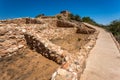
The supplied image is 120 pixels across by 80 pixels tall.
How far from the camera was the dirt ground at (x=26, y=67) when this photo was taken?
517 centimetres

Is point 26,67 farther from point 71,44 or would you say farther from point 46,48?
point 71,44

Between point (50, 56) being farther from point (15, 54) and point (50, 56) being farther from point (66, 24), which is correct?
point (66, 24)

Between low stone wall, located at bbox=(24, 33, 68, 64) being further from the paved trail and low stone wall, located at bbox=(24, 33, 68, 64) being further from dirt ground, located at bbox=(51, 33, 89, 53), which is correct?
dirt ground, located at bbox=(51, 33, 89, 53)

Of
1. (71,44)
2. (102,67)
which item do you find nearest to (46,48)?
(102,67)

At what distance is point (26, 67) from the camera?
5.80m

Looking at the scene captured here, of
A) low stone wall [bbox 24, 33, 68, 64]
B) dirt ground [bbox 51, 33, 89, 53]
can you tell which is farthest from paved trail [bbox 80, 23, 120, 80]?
dirt ground [bbox 51, 33, 89, 53]

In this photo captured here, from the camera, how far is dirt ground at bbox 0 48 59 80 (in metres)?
5.17

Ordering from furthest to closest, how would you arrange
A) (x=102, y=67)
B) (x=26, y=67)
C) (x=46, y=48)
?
(x=46, y=48), (x=26, y=67), (x=102, y=67)

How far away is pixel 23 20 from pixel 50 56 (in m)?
8.96

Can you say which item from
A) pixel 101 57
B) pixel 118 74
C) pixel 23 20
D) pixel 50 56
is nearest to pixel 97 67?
Answer: pixel 118 74

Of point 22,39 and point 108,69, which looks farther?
point 22,39

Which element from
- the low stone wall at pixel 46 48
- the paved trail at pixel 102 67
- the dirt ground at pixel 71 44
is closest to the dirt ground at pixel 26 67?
the low stone wall at pixel 46 48

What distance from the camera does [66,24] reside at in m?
17.6

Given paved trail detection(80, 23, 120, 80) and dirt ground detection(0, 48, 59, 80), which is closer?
paved trail detection(80, 23, 120, 80)
